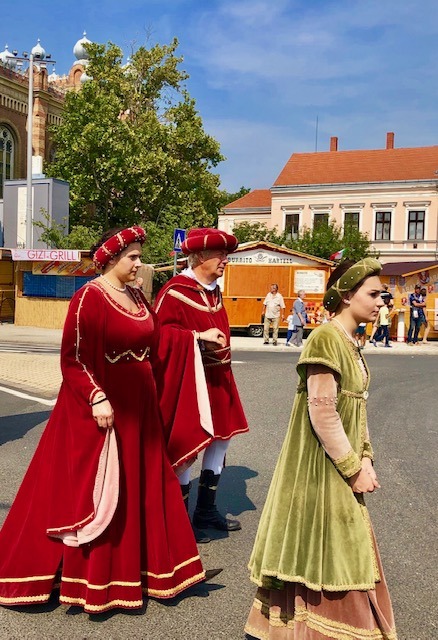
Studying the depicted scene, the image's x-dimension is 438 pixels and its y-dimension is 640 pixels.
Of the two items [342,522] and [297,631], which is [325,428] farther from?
[297,631]

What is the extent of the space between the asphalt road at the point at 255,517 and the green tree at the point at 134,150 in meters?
24.2

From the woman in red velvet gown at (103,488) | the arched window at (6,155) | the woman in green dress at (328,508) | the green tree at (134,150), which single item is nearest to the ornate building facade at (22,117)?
the arched window at (6,155)

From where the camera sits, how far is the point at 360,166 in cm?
5350

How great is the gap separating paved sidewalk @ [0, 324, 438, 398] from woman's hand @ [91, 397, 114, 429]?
7.03 metres

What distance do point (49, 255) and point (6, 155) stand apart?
2197 cm

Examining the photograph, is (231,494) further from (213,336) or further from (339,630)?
(339,630)

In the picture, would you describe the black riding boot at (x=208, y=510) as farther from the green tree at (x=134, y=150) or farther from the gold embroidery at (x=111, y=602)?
the green tree at (x=134, y=150)

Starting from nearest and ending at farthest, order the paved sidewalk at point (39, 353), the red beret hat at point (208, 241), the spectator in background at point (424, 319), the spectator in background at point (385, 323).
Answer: the red beret hat at point (208, 241)
the paved sidewalk at point (39, 353)
the spectator in background at point (385, 323)
the spectator in background at point (424, 319)

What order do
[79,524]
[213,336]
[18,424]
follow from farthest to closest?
1. [18,424]
2. [213,336]
3. [79,524]

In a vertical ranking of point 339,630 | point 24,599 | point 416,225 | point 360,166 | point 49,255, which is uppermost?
point 360,166

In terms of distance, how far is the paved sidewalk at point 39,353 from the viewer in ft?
36.3

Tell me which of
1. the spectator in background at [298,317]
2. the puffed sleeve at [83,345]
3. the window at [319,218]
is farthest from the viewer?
the window at [319,218]

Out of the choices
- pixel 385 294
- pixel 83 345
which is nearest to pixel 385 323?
pixel 385 294

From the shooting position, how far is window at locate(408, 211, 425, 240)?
48697 mm
